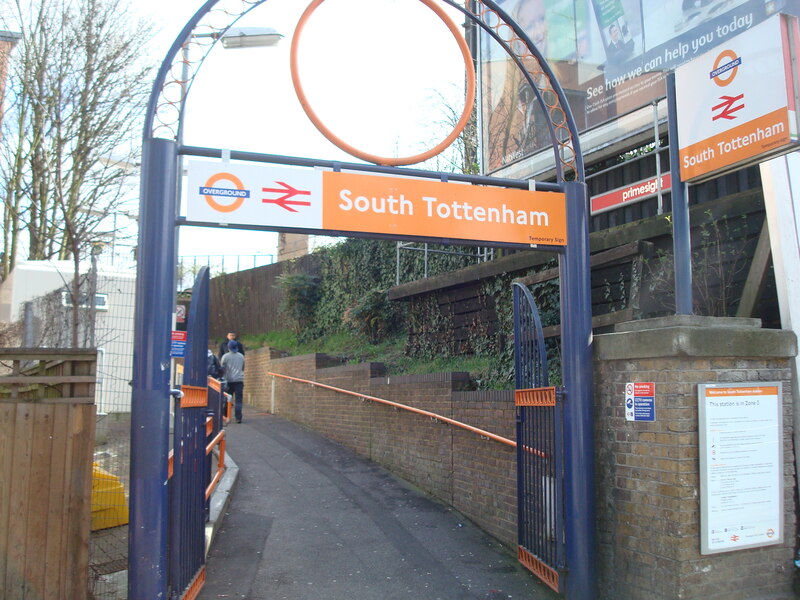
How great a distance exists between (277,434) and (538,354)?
8328 mm

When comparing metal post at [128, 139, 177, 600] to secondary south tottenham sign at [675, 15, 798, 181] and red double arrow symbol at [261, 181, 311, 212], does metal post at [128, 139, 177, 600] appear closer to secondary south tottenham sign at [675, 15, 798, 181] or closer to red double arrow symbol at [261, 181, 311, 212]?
red double arrow symbol at [261, 181, 311, 212]

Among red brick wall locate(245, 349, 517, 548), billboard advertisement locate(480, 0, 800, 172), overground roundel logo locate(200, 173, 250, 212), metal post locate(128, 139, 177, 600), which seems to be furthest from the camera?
billboard advertisement locate(480, 0, 800, 172)

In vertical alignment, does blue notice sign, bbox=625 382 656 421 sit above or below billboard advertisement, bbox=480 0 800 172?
below

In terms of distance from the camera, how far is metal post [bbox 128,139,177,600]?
488 cm

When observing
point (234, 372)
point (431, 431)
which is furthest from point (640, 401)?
point (234, 372)

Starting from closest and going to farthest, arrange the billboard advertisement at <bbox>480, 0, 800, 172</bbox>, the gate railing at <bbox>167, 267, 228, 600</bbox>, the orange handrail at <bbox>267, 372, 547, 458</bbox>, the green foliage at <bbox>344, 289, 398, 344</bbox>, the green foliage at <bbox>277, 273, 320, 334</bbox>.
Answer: the gate railing at <bbox>167, 267, 228, 600</bbox>, the orange handrail at <bbox>267, 372, 547, 458</bbox>, the billboard advertisement at <bbox>480, 0, 800, 172</bbox>, the green foliage at <bbox>344, 289, 398, 344</bbox>, the green foliage at <bbox>277, 273, 320, 334</bbox>

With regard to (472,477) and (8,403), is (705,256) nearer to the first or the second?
(472,477)

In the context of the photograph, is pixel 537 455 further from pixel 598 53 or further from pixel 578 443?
pixel 598 53

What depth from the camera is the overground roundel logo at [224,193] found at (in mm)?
5406

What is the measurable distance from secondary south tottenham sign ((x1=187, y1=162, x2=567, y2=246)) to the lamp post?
0.73ft

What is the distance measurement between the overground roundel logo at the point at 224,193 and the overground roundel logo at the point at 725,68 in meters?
3.75

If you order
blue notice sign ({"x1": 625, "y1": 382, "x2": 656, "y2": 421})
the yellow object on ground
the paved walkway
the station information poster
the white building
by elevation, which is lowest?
the paved walkway

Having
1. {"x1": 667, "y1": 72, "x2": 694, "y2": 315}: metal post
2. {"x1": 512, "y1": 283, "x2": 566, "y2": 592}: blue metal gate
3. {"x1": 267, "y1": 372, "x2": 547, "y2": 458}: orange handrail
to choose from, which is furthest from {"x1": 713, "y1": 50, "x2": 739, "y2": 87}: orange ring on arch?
{"x1": 267, "y1": 372, "x2": 547, "y2": 458}: orange handrail

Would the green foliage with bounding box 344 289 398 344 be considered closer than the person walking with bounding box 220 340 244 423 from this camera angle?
No
